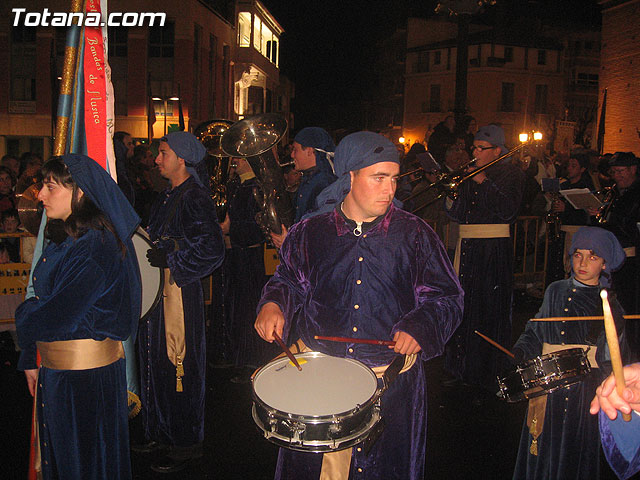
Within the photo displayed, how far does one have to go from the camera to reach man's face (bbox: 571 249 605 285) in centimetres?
358

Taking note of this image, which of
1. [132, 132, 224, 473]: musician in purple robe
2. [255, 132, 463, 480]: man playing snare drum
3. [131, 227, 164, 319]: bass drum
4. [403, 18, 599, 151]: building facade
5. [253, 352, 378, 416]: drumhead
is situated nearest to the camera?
[253, 352, 378, 416]: drumhead

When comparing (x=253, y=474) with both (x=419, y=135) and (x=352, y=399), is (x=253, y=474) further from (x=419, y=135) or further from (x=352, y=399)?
(x=419, y=135)

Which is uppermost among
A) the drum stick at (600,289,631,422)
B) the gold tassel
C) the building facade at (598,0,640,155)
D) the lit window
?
the lit window

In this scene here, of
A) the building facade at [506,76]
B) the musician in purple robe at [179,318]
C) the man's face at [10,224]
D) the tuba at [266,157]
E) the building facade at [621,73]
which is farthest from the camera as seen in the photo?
the building facade at [506,76]

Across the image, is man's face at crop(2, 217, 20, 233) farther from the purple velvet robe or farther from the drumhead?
the drumhead

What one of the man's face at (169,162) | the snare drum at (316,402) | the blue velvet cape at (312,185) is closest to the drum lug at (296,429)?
the snare drum at (316,402)

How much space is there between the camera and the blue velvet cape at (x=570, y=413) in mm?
3311

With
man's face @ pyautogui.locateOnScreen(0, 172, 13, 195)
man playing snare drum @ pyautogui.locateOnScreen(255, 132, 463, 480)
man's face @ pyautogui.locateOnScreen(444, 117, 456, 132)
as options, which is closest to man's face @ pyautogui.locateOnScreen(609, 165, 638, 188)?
man playing snare drum @ pyautogui.locateOnScreen(255, 132, 463, 480)

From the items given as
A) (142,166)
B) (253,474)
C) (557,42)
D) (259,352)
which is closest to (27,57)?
(142,166)

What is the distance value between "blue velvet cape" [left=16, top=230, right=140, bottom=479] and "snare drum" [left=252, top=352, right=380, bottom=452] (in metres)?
0.97

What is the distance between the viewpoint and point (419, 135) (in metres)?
49.0

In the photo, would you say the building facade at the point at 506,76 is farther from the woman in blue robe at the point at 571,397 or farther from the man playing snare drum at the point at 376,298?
the man playing snare drum at the point at 376,298

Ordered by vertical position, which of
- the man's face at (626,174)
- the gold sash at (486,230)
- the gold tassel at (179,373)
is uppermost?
the man's face at (626,174)

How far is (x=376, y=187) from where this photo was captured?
108 inches
